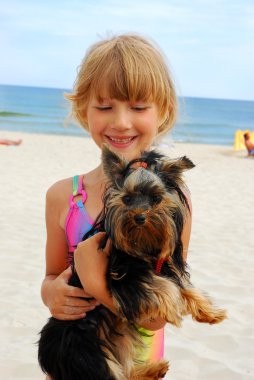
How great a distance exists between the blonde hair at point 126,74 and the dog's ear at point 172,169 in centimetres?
59

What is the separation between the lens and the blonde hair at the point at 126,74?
115 inches

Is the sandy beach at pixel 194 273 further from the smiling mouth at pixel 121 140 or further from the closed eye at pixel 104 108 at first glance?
the closed eye at pixel 104 108

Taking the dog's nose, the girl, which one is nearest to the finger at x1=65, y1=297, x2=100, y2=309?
the girl

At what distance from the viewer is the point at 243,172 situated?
16.8 metres

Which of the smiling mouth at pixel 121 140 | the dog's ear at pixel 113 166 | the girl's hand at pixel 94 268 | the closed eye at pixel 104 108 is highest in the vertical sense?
the closed eye at pixel 104 108

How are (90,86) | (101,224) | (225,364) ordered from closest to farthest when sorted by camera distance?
(101,224) < (90,86) < (225,364)

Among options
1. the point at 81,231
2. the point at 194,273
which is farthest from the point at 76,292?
the point at 194,273

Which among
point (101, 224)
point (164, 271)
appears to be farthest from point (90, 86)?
point (164, 271)

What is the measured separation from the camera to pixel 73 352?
2.60 metres

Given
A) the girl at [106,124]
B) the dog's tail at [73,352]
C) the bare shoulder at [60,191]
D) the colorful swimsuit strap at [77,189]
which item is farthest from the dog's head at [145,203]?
the bare shoulder at [60,191]

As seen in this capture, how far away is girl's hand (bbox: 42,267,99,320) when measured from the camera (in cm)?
271

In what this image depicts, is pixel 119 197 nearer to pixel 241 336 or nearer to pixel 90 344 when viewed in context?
pixel 90 344

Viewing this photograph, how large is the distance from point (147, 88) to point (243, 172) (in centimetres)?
1423

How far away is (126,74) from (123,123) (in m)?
0.25
